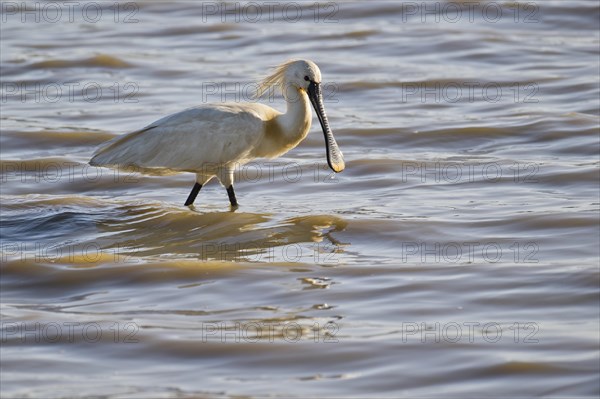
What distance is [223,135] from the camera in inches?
453

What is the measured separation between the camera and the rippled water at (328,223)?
7.58 m

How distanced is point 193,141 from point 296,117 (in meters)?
0.97

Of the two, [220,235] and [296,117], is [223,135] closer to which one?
[296,117]

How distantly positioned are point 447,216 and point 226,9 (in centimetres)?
1260

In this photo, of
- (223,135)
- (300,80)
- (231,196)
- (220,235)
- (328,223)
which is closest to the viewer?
(220,235)

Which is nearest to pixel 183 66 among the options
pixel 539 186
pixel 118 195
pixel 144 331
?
pixel 118 195

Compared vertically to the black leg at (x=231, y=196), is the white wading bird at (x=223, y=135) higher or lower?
higher

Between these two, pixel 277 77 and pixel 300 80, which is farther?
pixel 277 77

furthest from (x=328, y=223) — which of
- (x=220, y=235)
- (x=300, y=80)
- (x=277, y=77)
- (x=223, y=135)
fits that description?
(x=277, y=77)

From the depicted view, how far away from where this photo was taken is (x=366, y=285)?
9.19 m

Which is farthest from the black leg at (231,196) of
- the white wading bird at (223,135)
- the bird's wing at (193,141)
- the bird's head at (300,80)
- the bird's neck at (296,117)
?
the bird's head at (300,80)

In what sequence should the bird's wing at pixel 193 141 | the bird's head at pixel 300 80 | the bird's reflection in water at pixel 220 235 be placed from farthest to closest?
the bird's head at pixel 300 80 < the bird's wing at pixel 193 141 < the bird's reflection in water at pixel 220 235

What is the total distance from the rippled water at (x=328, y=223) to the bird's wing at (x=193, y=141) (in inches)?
20.5

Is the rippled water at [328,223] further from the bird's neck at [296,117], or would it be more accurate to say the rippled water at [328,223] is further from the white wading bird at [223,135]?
the bird's neck at [296,117]
